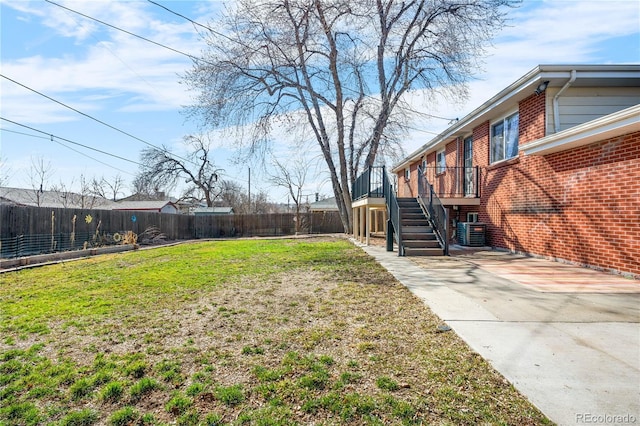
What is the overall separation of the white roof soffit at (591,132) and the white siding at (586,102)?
0.51m

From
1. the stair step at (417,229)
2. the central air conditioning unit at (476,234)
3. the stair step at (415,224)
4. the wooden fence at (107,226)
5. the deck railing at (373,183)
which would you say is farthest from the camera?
the deck railing at (373,183)

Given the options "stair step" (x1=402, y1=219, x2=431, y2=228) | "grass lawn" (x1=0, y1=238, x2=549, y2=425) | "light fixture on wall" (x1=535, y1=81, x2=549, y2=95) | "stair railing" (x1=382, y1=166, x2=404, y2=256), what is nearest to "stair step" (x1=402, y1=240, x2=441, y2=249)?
"stair railing" (x1=382, y1=166, x2=404, y2=256)

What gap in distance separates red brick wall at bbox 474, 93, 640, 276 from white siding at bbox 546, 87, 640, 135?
357 mm

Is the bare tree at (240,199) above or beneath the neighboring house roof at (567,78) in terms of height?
beneath

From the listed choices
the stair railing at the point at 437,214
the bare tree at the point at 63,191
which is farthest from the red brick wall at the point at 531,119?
the bare tree at the point at 63,191

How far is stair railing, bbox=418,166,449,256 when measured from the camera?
8.67 m

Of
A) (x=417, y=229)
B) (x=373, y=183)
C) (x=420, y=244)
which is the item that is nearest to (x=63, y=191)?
(x=373, y=183)

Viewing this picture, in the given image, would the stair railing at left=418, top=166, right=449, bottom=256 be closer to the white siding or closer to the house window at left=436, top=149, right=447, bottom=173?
the white siding

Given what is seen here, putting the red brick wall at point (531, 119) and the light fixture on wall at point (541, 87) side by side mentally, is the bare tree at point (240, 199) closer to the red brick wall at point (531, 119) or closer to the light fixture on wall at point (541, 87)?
the red brick wall at point (531, 119)

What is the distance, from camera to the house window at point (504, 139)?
9211mm

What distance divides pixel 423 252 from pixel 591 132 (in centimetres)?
429

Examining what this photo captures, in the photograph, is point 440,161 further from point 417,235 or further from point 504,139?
point 417,235

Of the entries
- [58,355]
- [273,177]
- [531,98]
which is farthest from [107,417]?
[273,177]

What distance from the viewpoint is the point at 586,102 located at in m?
7.75
